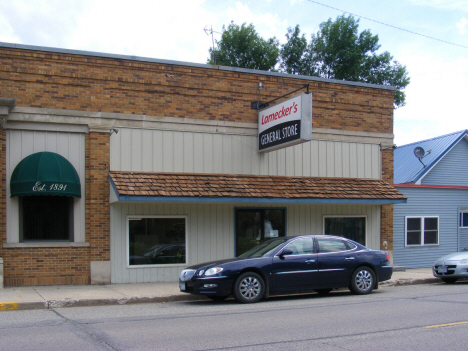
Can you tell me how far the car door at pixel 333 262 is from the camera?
11672 mm

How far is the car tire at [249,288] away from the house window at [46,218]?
5294 millimetres

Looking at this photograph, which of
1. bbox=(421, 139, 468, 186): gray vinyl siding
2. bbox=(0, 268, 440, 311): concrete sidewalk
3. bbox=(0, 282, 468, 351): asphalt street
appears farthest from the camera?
bbox=(421, 139, 468, 186): gray vinyl siding

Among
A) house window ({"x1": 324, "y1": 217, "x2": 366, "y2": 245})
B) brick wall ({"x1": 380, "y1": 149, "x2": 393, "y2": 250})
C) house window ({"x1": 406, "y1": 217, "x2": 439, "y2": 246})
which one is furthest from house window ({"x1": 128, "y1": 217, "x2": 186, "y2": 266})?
house window ({"x1": 406, "y1": 217, "x2": 439, "y2": 246})

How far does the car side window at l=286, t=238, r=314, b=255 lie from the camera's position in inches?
457

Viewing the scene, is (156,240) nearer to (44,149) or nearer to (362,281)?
(44,149)

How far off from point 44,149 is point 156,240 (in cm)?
382

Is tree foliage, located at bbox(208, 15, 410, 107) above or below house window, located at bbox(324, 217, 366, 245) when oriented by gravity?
above

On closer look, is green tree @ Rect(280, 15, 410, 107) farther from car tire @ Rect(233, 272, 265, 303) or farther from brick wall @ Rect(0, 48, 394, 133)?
car tire @ Rect(233, 272, 265, 303)

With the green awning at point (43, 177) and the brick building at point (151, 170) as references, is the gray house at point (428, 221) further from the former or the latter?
the green awning at point (43, 177)

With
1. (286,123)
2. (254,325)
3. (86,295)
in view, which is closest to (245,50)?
(286,123)

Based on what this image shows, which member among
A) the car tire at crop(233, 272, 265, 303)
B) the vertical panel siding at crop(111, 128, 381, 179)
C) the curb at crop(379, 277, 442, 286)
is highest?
the vertical panel siding at crop(111, 128, 381, 179)

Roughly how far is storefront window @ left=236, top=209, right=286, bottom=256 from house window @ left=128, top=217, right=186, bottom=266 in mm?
1748

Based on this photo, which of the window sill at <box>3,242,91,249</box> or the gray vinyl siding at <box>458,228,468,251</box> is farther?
the gray vinyl siding at <box>458,228,468,251</box>

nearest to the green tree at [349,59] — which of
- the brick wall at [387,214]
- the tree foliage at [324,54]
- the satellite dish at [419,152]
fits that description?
the tree foliage at [324,54]
